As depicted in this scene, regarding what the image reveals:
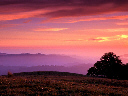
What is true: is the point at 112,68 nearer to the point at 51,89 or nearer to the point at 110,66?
the point at 110,66

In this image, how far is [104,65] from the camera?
61812 millimetres

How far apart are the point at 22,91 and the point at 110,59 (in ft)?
159

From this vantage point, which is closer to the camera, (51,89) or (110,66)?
(51,89)

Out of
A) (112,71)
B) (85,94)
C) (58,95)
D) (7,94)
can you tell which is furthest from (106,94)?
(112,71)

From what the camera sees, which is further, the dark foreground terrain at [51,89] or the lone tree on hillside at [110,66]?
the lone tree on hillside at [110,66]

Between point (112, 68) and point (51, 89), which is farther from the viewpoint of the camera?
point (112, 68)

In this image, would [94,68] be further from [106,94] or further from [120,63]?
[106,94]

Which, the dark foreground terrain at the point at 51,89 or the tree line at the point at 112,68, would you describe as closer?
the dark foreground terrain at the point at 51,89

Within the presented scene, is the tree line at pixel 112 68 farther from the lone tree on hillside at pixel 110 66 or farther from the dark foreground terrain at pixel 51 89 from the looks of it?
the dark foreground terrain at pixel 51 89

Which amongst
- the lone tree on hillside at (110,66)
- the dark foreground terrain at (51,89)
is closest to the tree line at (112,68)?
the lone tree on hillside at (110,66)

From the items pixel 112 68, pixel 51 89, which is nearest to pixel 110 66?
pixel 112 68

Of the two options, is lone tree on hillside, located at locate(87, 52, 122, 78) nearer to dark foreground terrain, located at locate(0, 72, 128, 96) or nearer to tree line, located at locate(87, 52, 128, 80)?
tree line, located at locate(87, 52, 128, 80)

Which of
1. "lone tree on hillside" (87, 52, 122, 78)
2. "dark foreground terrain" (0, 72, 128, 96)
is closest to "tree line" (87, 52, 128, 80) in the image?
"lone tree on hillside" (87, 52, 122, 78)

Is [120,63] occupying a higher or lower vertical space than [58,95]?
higher
